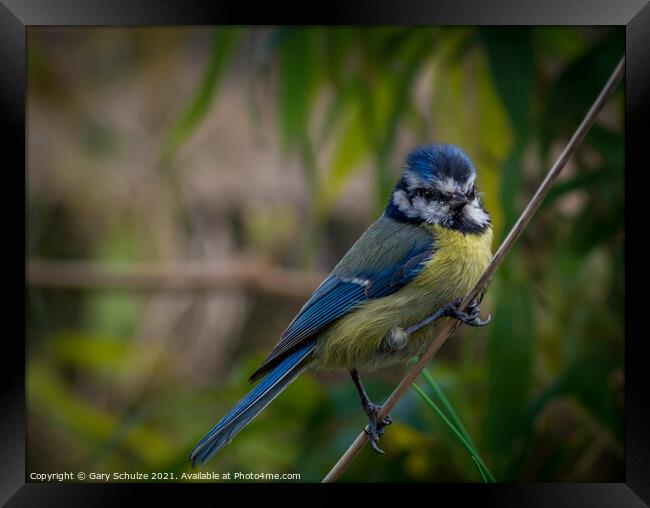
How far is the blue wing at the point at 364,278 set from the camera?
154 centimetres

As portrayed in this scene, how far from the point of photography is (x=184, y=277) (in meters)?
2.26

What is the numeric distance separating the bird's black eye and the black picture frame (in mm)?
301

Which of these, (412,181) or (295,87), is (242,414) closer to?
(412,181)

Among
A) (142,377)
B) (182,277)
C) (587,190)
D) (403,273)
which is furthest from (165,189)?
(587,190)

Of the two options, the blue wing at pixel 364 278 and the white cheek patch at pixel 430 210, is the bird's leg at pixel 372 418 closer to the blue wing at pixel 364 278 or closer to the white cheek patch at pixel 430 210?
the blue wing at pixel 364 278

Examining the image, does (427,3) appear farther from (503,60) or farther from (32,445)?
(32,445)

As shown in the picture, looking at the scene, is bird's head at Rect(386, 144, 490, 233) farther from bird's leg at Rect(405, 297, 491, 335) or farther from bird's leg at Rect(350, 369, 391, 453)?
bird's leg at Rect(350, 369, 391, 453)

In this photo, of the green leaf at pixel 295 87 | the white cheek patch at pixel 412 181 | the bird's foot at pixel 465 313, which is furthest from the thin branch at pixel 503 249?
the green leaf at pixel 295 87

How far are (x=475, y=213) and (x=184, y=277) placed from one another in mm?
959

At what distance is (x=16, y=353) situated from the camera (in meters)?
1.48

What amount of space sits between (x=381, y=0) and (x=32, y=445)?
38.7 inches

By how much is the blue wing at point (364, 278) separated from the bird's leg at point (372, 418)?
144 mm

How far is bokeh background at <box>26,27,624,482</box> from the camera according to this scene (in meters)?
1.65

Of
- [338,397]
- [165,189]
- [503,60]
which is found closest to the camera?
[503,60]
